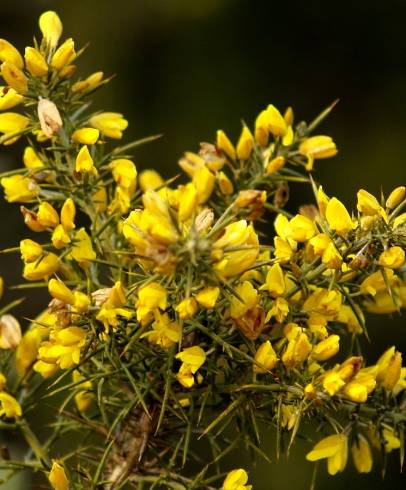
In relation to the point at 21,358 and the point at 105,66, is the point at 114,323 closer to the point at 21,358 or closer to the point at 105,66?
the point at 21,358

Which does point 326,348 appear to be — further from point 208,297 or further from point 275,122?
point 275,122

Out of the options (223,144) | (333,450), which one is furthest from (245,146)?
(333,450)

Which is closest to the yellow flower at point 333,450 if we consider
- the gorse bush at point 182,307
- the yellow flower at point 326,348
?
the gorse bush at point 182,307

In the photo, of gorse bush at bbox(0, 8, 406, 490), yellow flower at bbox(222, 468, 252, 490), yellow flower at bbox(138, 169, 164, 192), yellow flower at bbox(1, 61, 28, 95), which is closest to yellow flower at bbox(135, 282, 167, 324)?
gorse bush at bbox(0, 8, 406, 490)

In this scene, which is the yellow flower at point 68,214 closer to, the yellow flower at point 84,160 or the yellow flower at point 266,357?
the yellow flower at point 84,160

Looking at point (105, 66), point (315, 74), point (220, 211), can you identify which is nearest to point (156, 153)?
point (105, 66)
